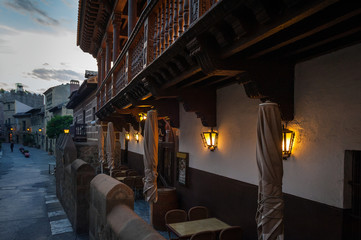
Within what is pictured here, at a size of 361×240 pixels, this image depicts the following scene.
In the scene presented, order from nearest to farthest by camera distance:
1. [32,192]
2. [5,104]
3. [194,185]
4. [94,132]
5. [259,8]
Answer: [259,8], [194,185], [32,192], [94,132], [5,104]

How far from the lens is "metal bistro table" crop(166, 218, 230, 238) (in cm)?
562

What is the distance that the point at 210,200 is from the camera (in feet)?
23.1

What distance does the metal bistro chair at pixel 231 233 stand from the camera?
516 cm

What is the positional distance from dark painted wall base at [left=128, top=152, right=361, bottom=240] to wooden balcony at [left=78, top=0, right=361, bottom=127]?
57.6 inches

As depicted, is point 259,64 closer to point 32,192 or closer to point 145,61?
point 145,61

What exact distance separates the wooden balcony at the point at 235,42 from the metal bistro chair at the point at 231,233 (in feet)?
7.80

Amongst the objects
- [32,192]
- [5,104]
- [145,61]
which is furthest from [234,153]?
[5,104]

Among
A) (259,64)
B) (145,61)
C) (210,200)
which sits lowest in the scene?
(210,200)

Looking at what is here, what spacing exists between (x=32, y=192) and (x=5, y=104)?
71038mm

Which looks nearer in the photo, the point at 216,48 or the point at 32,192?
the point at 216,48

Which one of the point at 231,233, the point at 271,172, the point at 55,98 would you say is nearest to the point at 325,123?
the point at 271,172

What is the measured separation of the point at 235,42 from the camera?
10.8 ft

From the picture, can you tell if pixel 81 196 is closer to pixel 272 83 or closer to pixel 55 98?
pixel 272 83

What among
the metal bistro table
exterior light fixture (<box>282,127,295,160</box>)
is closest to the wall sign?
the metal bistro table
